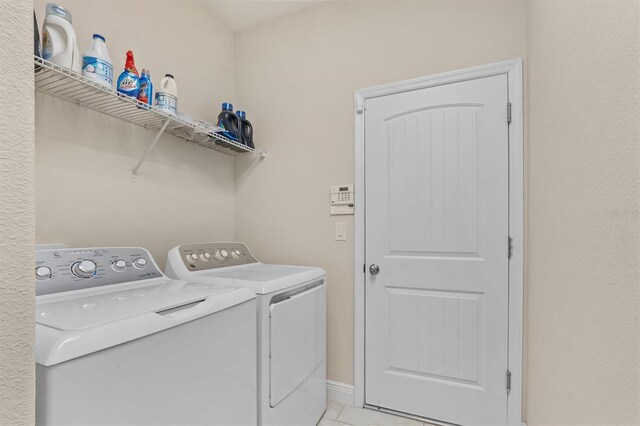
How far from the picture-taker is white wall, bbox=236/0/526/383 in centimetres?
181

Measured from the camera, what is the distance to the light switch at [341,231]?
2.05m

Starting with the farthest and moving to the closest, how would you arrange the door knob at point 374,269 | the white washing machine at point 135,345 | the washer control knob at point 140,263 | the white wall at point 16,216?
1. the door knob at point 374,269
2. the washer control knob at point 140,263
3. the white washing machine at point 135,345
4. the white wall at point 16,216

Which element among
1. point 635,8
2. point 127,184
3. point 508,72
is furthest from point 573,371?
point 127,184

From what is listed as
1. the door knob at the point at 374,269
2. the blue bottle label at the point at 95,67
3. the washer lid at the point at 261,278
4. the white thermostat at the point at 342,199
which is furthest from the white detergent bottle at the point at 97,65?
the door knob at the point at 374,269

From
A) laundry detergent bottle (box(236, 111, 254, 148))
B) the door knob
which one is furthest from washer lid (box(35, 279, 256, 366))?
laundry detergent bottle (box(236, 111, 254, 148))

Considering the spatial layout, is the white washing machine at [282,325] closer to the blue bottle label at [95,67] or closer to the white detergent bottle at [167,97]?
the white detergent bottle at [167,97]

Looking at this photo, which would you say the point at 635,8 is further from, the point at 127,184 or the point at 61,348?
the point at 127,184

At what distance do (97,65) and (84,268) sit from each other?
840 millimetres

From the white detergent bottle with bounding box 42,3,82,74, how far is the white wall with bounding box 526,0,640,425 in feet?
5.65

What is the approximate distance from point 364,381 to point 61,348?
68.6 inches

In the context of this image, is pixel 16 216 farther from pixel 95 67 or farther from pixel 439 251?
pixel 439 251

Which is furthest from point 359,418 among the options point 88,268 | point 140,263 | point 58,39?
point 58,39

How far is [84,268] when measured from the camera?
1.17 m

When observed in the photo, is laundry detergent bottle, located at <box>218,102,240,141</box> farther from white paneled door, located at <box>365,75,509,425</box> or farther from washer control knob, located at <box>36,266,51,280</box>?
washer control knob, located at <box>36,266,51,280</box>
